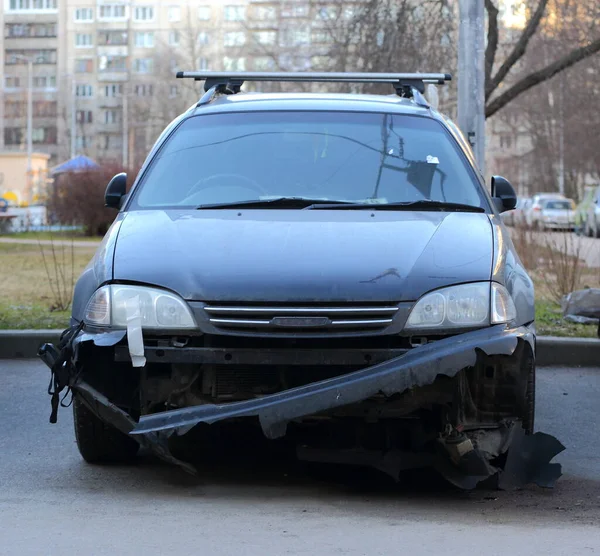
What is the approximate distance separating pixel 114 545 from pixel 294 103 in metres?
3.08

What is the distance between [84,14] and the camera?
129750 millimetres

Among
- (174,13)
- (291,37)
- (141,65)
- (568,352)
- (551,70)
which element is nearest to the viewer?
(568,352)

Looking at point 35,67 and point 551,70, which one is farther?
point 35,67

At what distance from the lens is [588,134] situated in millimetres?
52156

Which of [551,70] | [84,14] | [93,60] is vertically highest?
[84,14]

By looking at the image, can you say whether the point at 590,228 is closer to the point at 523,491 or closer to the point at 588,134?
the point at 588,134

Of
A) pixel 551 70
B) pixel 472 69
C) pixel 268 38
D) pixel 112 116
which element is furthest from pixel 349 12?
pixel 112 116

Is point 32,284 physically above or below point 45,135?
above

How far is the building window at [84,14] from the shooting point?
422ft

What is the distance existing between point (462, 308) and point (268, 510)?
1.11m

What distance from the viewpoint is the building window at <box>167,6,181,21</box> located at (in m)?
126

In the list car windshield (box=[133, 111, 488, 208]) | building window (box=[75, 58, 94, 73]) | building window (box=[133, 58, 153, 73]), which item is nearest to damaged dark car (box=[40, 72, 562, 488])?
car windshield (box=[133, 111, 488, 208])

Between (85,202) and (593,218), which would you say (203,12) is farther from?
(85,202)

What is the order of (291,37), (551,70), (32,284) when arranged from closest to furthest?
(32,284), (551,70), (291,37)
